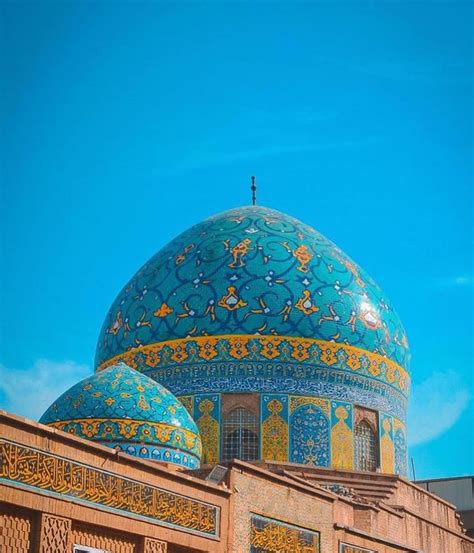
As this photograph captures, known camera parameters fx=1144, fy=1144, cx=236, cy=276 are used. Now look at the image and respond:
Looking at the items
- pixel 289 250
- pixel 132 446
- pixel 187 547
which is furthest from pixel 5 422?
pixel 289 250

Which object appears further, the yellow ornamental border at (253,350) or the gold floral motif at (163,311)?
the gold floral motif at (163,311)

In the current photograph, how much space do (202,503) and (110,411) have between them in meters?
2.91

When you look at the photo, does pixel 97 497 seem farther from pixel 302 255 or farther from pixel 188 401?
pixel 302 255

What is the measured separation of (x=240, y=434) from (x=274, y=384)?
907 millimetres

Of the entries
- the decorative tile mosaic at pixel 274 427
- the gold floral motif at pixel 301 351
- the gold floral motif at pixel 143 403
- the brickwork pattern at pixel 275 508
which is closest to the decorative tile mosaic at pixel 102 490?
the brickwork pattern at pixel 275 508

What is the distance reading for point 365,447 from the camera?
17.8 m

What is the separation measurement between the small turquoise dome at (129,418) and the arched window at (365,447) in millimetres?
3993

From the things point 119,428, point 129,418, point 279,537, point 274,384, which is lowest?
point 279,537

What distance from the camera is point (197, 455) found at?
1426 cm

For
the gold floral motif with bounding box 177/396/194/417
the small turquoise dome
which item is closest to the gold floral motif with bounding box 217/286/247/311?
the gold floral motif with bounding box 177/396/194/417

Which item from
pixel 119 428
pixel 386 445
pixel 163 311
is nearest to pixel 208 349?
pixel 163 311

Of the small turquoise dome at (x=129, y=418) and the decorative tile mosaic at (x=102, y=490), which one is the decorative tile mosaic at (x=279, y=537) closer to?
the decorative tile mosaic at (x=102, y=490)

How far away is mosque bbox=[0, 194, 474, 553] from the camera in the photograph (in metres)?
13.7

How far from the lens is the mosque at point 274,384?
13672 millimetres
